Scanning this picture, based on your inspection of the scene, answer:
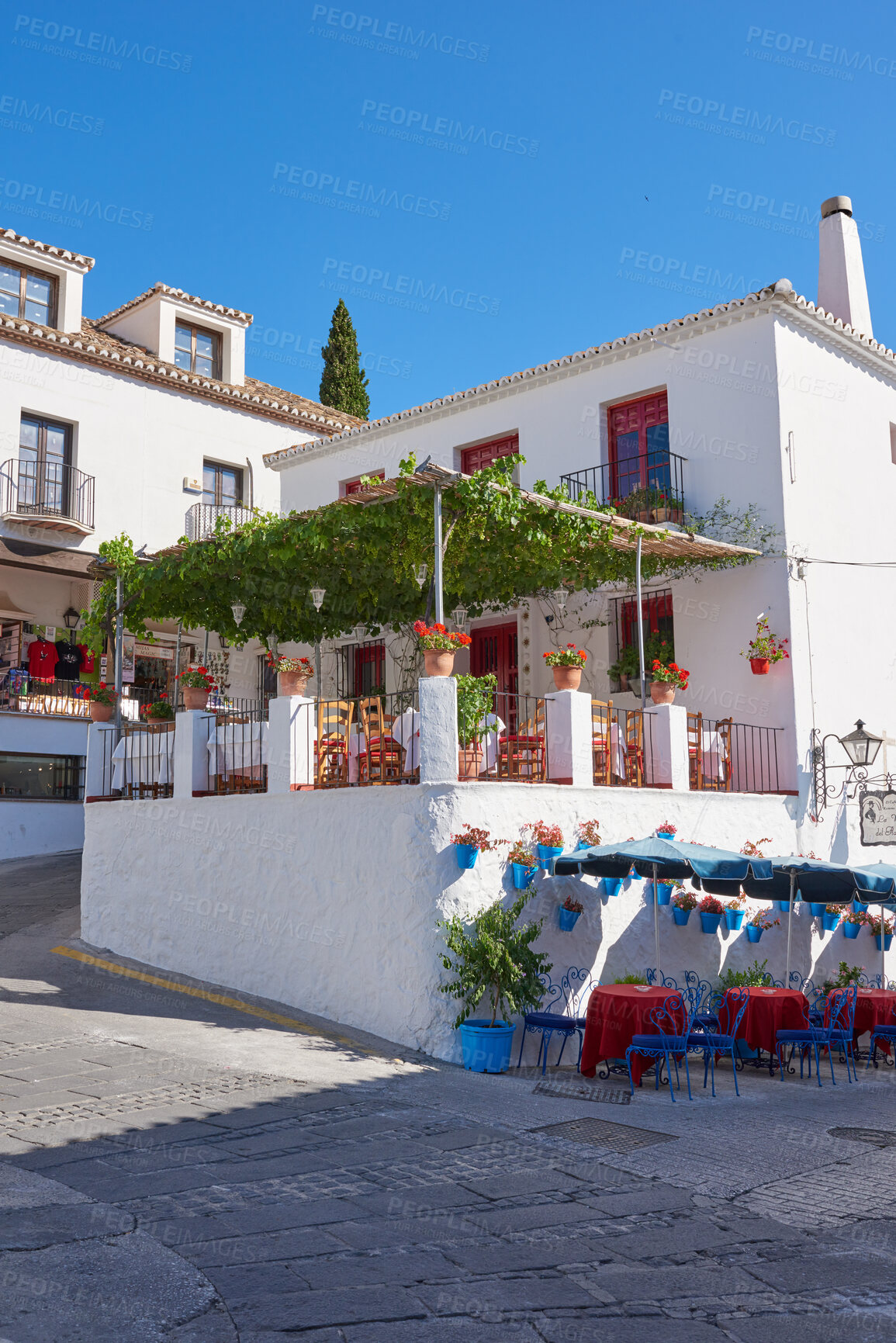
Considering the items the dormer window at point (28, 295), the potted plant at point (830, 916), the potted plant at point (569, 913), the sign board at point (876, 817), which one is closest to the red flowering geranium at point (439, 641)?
the potted plant at point (569, 913)

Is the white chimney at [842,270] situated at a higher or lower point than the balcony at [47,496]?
higher

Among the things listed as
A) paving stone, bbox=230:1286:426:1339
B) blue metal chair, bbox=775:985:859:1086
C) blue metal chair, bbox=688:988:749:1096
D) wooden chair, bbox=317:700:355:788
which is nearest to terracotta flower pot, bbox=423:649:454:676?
wooden chair, bbox=317:700:355:788

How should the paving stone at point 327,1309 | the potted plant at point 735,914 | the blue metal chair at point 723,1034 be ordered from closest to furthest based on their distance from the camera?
the paving stone at point 327,1309 < the blue metal chair at point 723,1034 < the potted plant at point 735,914

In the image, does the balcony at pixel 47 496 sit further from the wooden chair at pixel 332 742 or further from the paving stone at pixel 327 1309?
the paving stone at pixel 327 1309

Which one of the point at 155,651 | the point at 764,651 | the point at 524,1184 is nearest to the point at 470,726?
the point at 524,1184

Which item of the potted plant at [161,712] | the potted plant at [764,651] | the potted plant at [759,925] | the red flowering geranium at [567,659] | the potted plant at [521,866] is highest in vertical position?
the potted plant at [764,651]

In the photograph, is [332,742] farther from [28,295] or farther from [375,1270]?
[28,295]

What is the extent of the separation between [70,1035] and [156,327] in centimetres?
1873

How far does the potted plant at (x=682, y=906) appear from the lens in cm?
1184

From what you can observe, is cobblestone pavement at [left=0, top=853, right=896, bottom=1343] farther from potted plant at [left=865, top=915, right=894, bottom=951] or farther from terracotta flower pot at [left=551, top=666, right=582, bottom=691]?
potted plant at [left=865, top=915, right=894, bottom=951]

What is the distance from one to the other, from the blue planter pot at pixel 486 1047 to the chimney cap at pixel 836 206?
14.8 metres

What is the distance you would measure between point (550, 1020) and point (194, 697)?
5734 mm

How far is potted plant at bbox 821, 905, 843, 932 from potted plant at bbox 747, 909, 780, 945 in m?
0.70

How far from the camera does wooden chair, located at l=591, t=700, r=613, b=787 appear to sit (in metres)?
12.0
